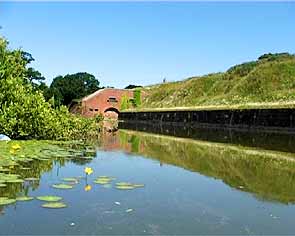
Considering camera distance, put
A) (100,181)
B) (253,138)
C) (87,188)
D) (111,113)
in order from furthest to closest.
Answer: (111,113)
(253,138)
(100,181)
(87,188)

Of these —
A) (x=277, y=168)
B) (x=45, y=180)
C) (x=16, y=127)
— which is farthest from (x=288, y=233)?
(x=16, y=127)

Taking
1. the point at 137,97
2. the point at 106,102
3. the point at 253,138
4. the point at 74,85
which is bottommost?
the point at 253,138

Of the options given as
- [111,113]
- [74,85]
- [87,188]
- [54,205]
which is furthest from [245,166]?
[74,85]

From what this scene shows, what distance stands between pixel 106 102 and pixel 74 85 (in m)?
10.2

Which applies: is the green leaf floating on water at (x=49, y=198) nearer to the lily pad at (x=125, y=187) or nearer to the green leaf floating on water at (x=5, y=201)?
the green leaf floating on water at (x=5, y=201)

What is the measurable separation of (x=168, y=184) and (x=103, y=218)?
2466 mm

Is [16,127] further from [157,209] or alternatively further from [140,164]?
[157,209]

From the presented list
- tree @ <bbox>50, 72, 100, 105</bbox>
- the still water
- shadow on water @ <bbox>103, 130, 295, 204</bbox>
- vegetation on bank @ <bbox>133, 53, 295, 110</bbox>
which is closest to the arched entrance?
vegetation on bank @ <bbox>133, 53, 295, 110</bbox>

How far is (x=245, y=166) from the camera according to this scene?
9336mm

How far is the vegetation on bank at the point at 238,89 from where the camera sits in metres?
31.0

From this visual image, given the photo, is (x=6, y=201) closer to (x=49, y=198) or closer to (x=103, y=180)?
(x=49, y=198)

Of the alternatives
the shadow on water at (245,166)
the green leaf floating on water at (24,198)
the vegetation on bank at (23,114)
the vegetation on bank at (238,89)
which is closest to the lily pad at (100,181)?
the green leaf floating on water at (24,198)

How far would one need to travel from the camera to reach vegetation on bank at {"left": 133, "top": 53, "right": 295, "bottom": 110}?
102 feet

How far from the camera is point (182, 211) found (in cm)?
518
